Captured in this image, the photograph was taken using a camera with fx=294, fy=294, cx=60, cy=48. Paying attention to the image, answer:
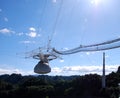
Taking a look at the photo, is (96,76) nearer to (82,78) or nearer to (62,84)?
(82,78)

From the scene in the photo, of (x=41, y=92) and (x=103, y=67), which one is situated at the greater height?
(x=103, y=67)

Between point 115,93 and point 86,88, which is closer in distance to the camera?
point 115,93

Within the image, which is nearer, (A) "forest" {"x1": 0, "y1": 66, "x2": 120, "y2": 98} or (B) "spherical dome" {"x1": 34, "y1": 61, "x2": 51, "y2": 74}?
A: (B) "spherical dome" {"x1": 34, "y1": 61, "x2": 51, "y2": 74}

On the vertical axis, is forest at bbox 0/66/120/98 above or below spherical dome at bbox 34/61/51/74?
below

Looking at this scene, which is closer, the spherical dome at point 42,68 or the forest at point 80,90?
the spherical dome at point 42,68

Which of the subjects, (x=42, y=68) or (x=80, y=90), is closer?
(x=42, y=68)

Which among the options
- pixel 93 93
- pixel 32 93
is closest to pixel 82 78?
pixel 93 93

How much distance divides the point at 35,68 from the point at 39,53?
5869 mm

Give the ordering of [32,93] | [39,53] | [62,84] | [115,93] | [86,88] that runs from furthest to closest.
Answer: [62,84] < [32,93] < [86,88] < [115,93] < [39,53]

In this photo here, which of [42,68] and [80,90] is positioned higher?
[42,68]

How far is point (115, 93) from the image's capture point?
79.2 meters

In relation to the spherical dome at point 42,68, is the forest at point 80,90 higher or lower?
lower

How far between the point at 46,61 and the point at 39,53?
11.5 feet

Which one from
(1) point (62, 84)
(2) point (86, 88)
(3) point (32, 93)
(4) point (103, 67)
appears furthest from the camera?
(1) point (62, 84)
